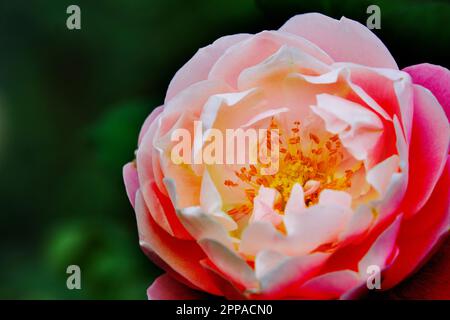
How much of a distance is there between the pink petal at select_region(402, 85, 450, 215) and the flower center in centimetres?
8

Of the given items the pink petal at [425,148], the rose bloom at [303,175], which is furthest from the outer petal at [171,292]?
the pink petal at [425,148]

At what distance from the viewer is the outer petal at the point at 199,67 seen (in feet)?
2.04

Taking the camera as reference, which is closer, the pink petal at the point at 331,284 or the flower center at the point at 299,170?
the pink petal at the point at 331,284

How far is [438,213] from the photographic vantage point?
55cm

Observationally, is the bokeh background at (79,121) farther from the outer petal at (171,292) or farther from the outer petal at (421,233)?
the outer petal at (421,233)

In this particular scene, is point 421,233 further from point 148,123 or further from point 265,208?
point 148,123

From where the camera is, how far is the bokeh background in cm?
74

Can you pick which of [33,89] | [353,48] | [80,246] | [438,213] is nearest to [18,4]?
[33,89]

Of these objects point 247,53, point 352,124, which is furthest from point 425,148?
point 247,53

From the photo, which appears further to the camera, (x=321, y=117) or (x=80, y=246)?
(x=80, y=246)

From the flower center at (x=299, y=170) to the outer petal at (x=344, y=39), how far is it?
0.08 meters

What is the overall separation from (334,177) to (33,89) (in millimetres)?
360

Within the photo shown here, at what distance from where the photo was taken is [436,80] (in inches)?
23.5
